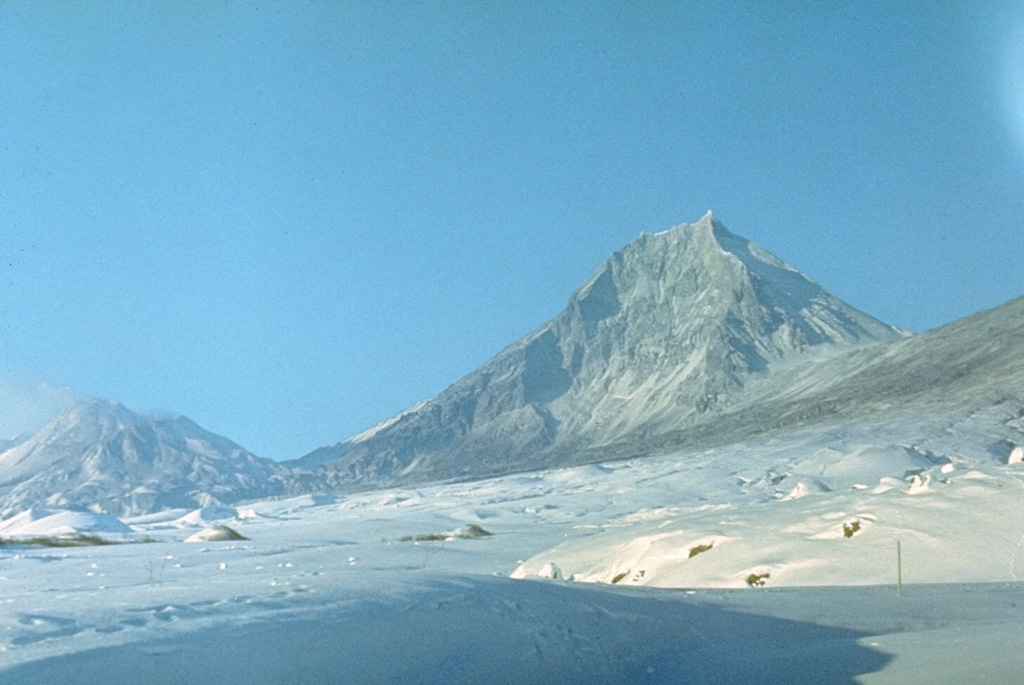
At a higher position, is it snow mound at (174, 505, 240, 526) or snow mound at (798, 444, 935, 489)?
snow mound at (174, 505, 240, 526)

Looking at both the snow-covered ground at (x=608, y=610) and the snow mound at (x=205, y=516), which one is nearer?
the snow-covered ground at (x=608, y=610)

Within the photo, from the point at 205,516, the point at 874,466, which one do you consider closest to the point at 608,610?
the point at 874,466

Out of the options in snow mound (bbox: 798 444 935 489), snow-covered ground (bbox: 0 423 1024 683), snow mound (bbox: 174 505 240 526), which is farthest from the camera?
snow mound (bbox: 174 505 240 526)

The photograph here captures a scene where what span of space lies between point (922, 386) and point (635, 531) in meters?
133

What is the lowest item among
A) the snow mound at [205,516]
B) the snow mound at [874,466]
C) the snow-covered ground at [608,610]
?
the snow-covered ground at [608,610]

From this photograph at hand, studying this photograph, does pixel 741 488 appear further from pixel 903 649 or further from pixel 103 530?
pixel 903 649

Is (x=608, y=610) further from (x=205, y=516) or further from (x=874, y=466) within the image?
(x=205, y=516)

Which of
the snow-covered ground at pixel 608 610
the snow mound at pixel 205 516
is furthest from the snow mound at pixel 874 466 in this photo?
the snow mound at pixel 205 516

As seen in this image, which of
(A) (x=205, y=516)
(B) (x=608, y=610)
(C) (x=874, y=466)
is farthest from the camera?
(A) (x=205, y=516)

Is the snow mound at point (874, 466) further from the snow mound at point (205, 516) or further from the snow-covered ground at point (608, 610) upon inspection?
the snow mound at point (205, 516)

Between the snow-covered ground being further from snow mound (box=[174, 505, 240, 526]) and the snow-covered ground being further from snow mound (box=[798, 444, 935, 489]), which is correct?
snow mound (box=[174, 505, 240, 526])

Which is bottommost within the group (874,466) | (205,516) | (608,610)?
(608,610)

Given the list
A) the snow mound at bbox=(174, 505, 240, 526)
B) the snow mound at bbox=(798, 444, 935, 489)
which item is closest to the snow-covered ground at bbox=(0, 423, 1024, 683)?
the snow mound at bbox=(798, 444, 935, 489)

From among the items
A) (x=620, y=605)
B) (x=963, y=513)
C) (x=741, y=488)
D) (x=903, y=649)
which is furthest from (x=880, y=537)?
(x=741, y=488)
